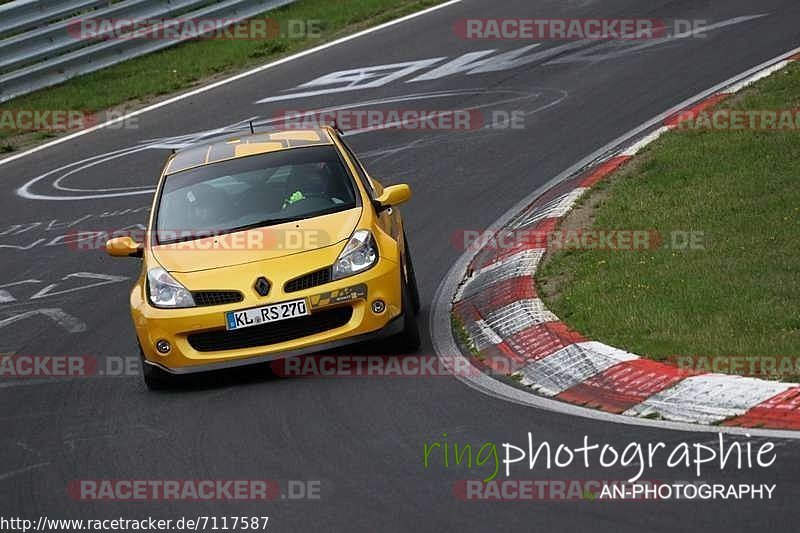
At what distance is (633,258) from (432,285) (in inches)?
71.0

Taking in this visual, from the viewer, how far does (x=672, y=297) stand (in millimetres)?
8742

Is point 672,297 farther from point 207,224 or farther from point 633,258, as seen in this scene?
point 207,224

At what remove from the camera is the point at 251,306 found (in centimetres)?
866

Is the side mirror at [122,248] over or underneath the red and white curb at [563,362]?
over

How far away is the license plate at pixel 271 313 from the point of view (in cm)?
865

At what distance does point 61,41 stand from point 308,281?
42.5 feet

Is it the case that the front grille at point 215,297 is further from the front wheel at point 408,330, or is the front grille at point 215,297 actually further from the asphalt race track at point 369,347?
the front wheel at point 408,330

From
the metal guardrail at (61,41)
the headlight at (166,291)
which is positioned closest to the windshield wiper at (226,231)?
the headlight at (166,291)

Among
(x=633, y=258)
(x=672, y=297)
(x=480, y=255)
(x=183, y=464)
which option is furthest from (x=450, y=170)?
(x=183, y=464)

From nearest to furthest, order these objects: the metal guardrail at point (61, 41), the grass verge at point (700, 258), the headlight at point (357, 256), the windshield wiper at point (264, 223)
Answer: the grass verge at point (700, 258)
the headlight at point (357, 256)
the windshield wiper at point (264, 223)
the metal guardrail at point (61, 41)

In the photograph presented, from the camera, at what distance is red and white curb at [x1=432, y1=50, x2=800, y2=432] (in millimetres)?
6801

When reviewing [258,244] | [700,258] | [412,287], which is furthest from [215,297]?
[700,258]

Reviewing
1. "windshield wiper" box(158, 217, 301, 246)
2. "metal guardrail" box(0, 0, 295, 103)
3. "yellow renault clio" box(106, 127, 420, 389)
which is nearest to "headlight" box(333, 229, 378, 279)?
"yellow renault clio" box(106, 127, 420, 389)

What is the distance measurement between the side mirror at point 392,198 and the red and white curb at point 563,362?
96 cm
